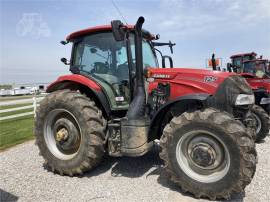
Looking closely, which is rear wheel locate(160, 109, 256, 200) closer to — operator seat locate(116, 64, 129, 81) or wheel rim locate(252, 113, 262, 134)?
operator seat locate(116, 64, 129, 81)

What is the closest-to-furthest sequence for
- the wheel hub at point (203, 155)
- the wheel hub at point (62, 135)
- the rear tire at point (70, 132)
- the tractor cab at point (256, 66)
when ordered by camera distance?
1. the wheel hub at point (203, 155)
2. the rear tire at point (70, 132)
3. the wheel hub at point (62, 135)
4. the tractor cab at point (256, 66)

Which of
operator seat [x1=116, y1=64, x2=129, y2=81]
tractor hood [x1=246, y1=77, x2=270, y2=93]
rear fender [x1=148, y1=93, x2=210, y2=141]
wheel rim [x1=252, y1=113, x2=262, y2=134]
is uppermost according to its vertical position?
operator seat [x1=116, y1=64, x2=129, y2=81]

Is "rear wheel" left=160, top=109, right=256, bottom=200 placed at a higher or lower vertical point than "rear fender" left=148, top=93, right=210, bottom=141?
lower

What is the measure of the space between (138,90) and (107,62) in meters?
0.87

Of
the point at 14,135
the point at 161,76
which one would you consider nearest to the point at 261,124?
the point at 161,76

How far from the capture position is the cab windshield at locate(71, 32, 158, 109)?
4.88 meters

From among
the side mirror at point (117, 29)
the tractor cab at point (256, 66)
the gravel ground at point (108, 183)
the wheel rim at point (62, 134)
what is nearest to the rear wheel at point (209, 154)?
the gravel ground at point (108, 183)

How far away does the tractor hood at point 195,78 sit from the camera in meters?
3.99

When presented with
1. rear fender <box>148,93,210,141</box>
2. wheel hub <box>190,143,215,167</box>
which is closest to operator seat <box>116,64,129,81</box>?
rear fender <box>148,93,210,141</box>

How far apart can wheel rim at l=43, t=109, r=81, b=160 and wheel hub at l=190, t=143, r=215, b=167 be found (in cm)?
196

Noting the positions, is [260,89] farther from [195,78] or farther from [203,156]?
[203,156]

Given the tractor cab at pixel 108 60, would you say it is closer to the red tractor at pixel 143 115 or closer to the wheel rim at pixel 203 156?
the red tractor at pixel 143 115

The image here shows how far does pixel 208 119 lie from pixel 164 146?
2.35 ft

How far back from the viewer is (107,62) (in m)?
5.03
